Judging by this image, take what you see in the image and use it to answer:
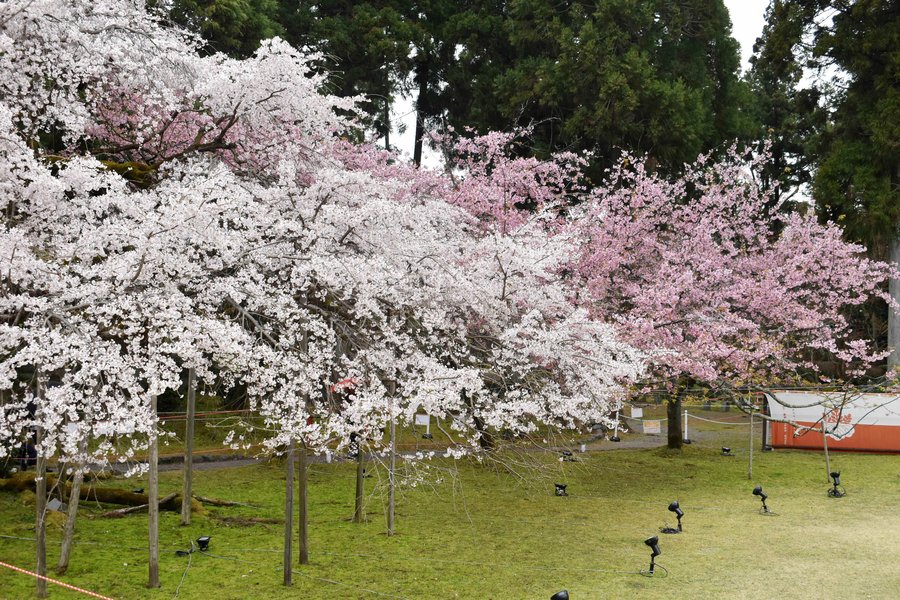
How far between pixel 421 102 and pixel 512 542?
48.1 feet

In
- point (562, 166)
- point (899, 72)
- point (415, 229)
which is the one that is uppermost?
point (899, 72)

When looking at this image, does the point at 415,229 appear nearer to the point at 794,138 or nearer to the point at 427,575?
the point at 427,575

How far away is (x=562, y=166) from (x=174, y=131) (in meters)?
10.5

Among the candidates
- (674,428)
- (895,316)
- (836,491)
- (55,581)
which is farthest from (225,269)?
(895,316)

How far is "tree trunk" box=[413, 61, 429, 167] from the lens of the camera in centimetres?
2020

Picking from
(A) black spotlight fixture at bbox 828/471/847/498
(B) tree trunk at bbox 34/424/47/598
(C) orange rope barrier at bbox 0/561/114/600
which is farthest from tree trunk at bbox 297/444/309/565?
(A) black spotlight fixture at bbox 828/471/847/498

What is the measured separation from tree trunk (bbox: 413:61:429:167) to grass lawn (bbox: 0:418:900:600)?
1084 centimetres

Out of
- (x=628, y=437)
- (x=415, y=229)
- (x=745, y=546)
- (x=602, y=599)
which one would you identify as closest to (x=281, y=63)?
(x=415, y=229)

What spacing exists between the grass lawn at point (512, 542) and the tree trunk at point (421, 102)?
1084cm

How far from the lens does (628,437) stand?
18.3 m

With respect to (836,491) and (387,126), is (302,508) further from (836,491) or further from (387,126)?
(387,126)

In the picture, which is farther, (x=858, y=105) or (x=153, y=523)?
(x=858, y=105)

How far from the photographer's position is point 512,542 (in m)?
8.17

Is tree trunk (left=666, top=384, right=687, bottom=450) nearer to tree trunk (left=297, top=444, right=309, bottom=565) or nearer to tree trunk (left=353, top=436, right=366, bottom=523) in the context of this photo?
tree trunk (left=353, top=436, right=366, bottom=523)
